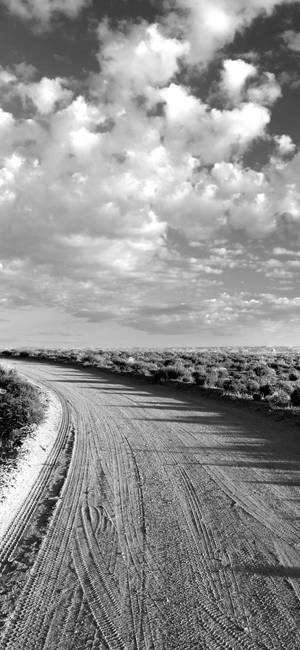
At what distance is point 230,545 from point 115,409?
35.8 ft

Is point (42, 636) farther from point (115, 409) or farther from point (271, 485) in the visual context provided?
point (115, 409)

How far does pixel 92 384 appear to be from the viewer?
25734 millimetres

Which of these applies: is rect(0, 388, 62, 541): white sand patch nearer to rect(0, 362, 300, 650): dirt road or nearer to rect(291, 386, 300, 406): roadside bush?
rect(0, 362, 300, 650): dirt road

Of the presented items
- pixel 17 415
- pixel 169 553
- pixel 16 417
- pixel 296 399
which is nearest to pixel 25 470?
pixel 169 553

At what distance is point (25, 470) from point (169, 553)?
482cm

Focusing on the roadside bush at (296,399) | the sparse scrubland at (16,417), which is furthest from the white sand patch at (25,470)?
the roadside bush at (296,399)

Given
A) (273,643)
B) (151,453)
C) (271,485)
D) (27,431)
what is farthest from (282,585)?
(27,431)

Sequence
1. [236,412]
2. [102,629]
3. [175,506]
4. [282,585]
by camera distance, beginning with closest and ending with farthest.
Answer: [102,629] → [282,585] → [175,506] → [236,412]

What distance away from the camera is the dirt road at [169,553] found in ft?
14.2

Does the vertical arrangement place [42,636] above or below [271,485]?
below

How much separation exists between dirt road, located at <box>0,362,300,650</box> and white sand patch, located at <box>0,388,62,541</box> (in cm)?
41

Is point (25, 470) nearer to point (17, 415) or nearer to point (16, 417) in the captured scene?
point (16, 417)

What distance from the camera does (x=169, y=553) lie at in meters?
5.80

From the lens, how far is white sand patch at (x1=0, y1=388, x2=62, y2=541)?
769 centimetres
